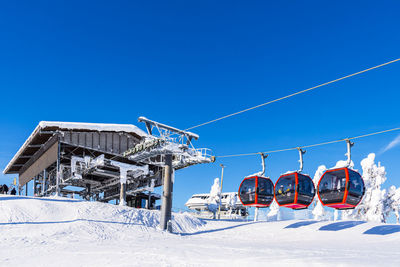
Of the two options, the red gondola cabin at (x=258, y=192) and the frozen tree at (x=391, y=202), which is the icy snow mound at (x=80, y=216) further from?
the frozen tree at (x=391, y=202)

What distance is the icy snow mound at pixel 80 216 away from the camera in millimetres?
21103

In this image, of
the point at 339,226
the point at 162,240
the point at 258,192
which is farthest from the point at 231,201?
the point at 162,240

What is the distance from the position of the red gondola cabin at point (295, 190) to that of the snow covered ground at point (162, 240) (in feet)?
7.48

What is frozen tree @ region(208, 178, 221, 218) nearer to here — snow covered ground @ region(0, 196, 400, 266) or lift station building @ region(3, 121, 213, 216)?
lift station building @ region(3, 121, 213, 216)

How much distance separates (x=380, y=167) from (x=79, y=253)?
3699 cm

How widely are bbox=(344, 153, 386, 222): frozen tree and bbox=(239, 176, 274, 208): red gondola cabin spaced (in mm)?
23527

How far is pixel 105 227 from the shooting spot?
2192cm

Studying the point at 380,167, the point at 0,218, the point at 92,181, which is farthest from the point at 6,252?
the point at 380,167

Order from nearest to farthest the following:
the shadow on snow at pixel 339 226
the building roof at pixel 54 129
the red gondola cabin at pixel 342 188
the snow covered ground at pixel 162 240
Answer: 1. the snow covered ground at pixel 162 240
2. the red gondola cabin at pixel 342 188
3. the shadow on snow at pixel 339 226
4. the building roof at pixel 54 129

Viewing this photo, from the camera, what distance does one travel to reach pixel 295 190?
19609 mm

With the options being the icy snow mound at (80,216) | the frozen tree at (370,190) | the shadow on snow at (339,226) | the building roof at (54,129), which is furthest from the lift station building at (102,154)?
the frozen tree at (370,190)

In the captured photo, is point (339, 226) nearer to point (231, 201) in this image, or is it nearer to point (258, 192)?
point (258, 192)

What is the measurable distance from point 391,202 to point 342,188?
2784 centimetres

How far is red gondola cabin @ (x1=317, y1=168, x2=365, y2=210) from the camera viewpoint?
57.1 feet
